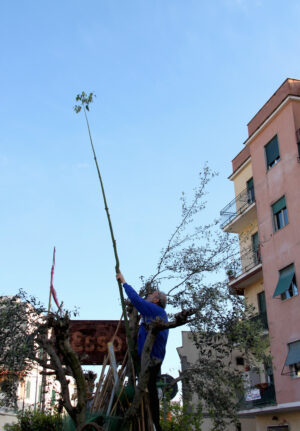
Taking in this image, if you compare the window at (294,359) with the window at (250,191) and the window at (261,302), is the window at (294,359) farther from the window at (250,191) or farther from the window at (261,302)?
the window at (250,191)

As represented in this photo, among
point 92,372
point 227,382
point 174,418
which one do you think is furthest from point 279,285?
point 92,372

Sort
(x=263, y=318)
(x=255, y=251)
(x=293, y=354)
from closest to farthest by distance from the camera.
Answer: (x=293, y=354) < (x=263, y=318) < (x=255, y=251)

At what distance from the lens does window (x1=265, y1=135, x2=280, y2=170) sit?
2609 cm

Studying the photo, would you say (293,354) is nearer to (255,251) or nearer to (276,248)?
(276,248)

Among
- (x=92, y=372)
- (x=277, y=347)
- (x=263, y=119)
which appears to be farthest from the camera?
(x=263, y=119)

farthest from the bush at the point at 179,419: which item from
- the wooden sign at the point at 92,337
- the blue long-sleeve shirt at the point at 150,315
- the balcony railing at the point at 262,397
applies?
the balcony railing at the point at 262,397

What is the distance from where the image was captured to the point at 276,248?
81.2 feet

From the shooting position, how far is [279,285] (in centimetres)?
2367

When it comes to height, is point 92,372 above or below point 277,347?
below

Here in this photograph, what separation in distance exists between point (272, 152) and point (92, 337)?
20.2 meters

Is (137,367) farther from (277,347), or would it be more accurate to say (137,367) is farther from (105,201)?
(277,347)

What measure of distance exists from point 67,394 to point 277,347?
1928 cm

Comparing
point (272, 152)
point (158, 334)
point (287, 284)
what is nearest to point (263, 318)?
point (287, 284)

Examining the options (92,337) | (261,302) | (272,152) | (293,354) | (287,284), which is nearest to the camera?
(92,337)
